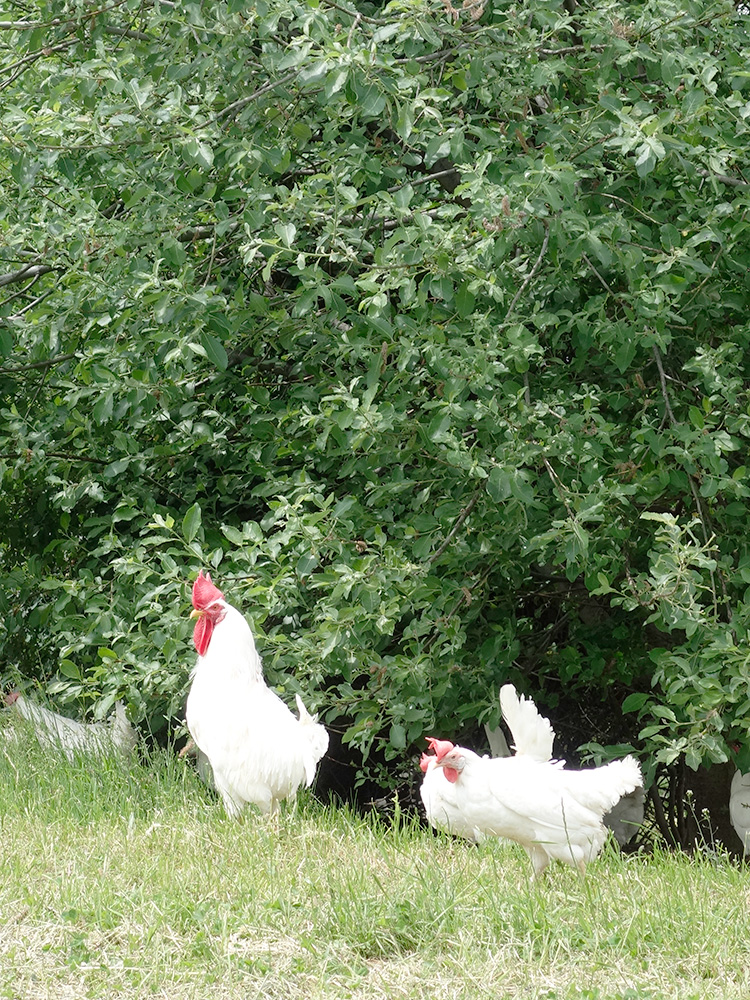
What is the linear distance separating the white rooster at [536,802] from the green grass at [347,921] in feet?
0.41

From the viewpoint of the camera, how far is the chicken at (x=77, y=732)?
6676mm

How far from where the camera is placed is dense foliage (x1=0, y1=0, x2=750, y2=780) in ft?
16.2

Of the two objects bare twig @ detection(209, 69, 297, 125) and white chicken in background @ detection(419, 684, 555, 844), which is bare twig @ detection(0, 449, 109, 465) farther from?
white chicken in background @ detection(419, 684, 555, 844)

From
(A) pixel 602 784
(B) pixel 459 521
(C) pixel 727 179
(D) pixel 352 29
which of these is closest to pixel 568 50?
(C) pixel 727 179

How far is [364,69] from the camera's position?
4531mm

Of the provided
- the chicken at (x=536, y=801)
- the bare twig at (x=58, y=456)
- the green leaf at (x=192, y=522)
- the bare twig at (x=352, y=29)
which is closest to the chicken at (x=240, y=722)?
the green leaf at (x=192, y=522)

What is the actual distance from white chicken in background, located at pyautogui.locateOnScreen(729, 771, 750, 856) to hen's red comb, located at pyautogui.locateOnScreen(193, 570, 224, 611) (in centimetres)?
294

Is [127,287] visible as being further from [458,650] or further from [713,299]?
[713,299]

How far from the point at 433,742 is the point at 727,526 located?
6.69 feet

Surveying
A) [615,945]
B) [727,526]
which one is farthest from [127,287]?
[615,945]

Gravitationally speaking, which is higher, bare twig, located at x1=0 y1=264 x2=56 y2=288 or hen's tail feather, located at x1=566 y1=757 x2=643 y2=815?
bare twig, located at x1=0 y1=264 x2=56 y2=288

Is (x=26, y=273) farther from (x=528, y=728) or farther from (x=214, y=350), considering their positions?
(x=528, y=728)

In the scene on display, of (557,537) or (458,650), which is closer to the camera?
(557,537)

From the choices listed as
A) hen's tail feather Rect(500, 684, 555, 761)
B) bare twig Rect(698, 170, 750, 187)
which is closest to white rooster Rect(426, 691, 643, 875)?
hen's tail feather Rect(500, 684, 555, 761)
